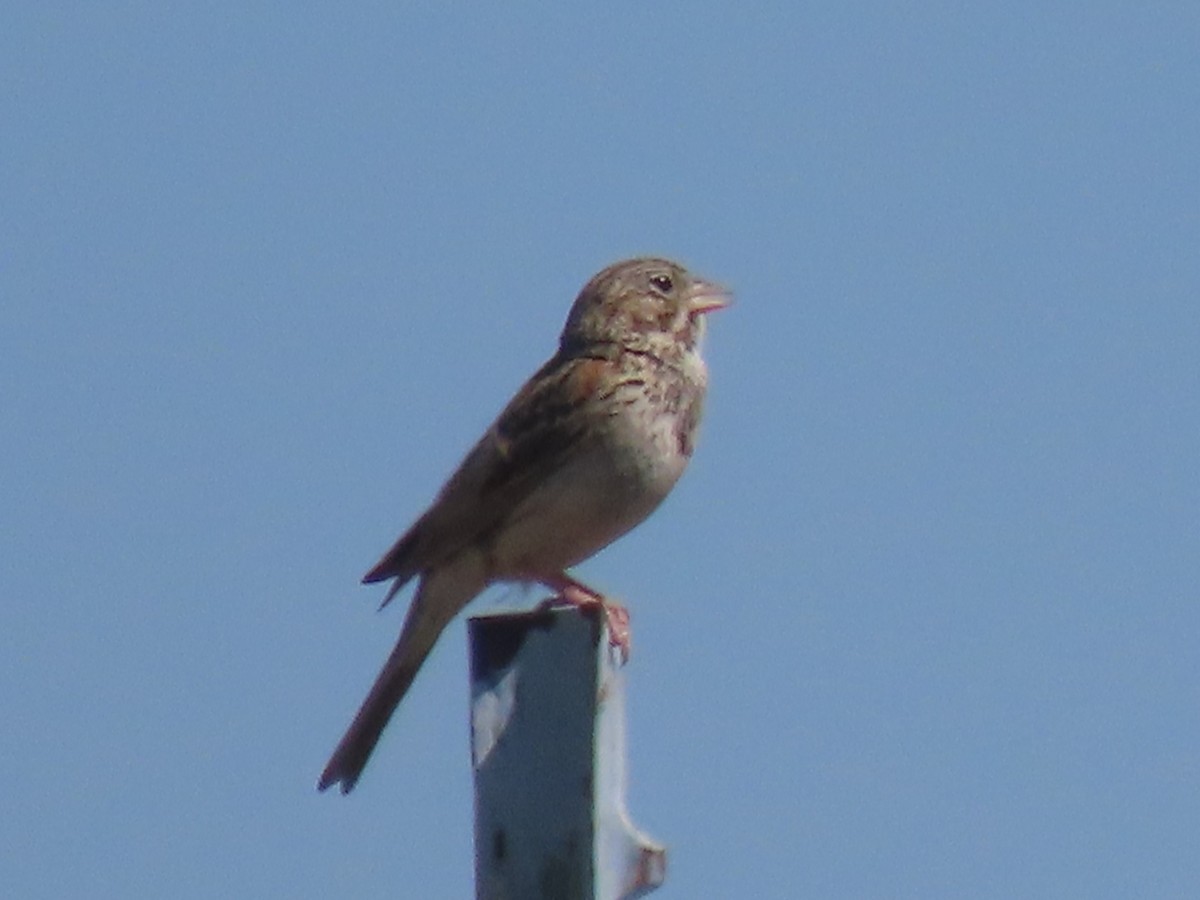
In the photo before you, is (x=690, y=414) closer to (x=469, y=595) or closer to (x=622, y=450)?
(x=622, y=450)

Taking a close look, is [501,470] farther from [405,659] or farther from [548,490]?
[405,659]

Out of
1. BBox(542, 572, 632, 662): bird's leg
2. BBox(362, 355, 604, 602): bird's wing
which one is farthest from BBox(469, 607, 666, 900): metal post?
BBox(362, 355, 604, 602): bird's wing

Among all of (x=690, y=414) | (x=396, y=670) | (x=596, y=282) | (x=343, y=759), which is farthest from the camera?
(x=596, y=282)

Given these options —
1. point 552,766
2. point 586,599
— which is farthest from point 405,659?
point 552,766

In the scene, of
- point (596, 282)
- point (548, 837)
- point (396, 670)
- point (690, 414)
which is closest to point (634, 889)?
point (548, 837)

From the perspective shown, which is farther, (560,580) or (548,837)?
(560,580)
